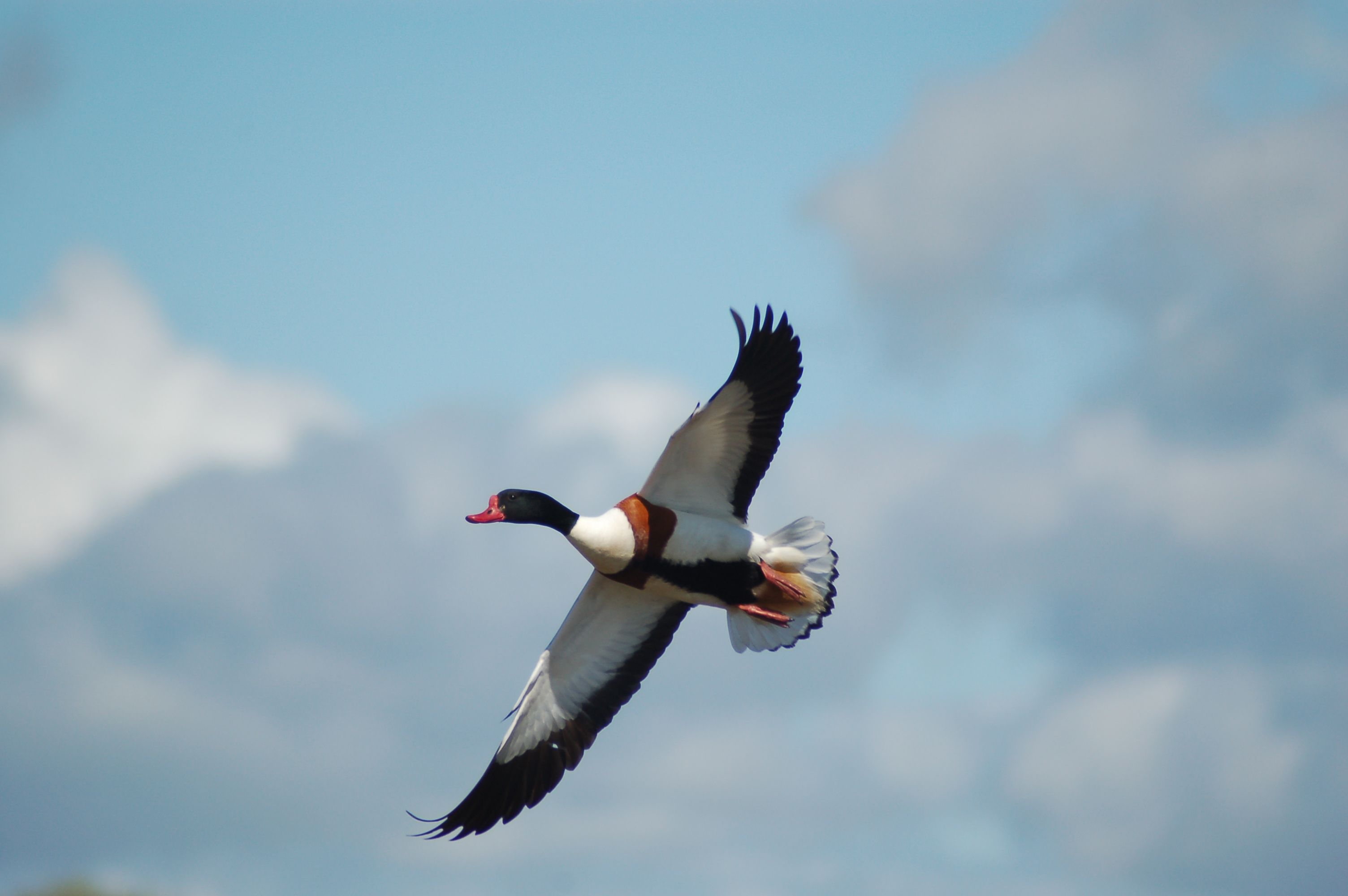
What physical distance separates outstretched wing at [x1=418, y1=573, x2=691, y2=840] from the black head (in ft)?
2.53

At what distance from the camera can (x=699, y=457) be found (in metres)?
9.39

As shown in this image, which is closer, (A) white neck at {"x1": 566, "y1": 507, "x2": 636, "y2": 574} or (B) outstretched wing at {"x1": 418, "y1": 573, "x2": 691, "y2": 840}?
(A) white neck at {"x1": 566, "y1": 507, "x2": 636, "y2": 574}

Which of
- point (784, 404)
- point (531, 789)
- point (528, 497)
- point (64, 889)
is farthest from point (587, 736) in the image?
point (64, 889)

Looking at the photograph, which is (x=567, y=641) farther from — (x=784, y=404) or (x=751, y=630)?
(x=784, y=404)

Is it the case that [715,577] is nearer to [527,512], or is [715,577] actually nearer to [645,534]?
[645,534]

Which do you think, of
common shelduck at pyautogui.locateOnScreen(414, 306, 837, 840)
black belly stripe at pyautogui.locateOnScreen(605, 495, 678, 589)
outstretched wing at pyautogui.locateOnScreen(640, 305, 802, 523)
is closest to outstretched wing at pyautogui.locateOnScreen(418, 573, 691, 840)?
common shelduck at pyautogui.locateOnScreen(414, 306, 837, 840)

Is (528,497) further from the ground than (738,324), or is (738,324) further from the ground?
(738,324)

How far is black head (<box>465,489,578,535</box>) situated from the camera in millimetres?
9180

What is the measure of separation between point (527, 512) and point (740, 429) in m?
1.52

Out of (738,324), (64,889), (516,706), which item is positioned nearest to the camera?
(738,324)

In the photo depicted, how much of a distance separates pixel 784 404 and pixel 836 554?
1.17 m

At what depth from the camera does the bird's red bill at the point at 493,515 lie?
9227 mm

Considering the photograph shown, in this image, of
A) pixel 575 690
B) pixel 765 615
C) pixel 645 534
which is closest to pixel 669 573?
pixel 645 534

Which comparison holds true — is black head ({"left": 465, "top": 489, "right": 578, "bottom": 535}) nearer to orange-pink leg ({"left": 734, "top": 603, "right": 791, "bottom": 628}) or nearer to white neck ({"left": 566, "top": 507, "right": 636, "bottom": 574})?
white neck ({"left": 566, "top": 507, "right": 636, "bottom": 574})
